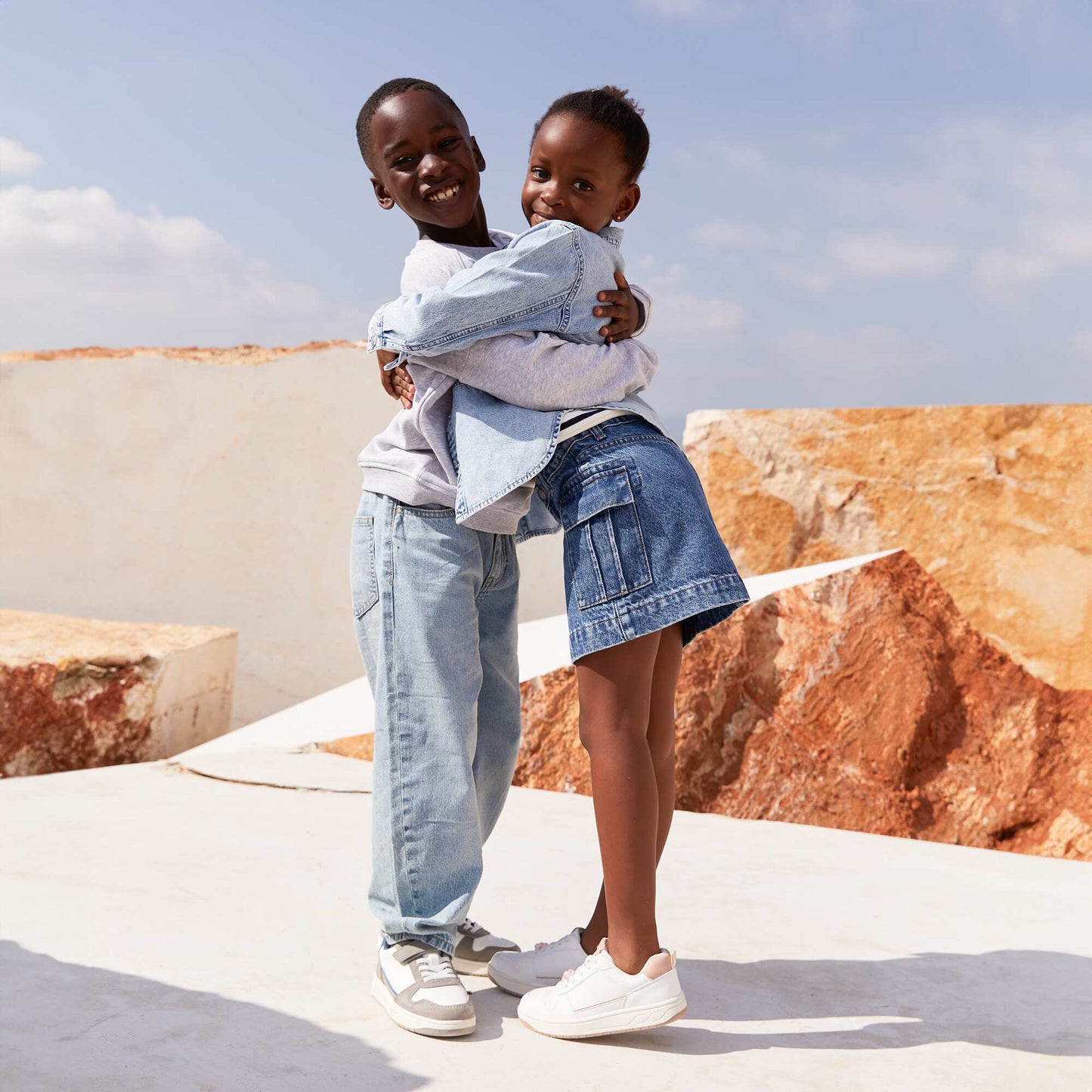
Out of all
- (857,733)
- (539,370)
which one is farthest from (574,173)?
(857,733)

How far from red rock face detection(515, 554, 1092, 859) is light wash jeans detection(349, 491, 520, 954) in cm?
125

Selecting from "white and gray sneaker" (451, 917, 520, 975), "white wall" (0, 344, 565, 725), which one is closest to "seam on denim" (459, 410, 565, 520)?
"white and gray sneaker" (451, 917, 520, 975)

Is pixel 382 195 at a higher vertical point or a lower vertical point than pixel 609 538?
higher

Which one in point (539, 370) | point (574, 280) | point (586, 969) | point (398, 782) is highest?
point (574, 280)

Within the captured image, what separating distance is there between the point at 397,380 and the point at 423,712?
0.39m

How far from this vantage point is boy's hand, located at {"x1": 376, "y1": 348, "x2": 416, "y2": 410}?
1.30 metres

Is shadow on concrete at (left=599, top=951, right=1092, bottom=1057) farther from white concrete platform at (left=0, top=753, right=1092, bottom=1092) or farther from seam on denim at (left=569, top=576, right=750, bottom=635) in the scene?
seam on denim at (left=569, top=576, right=750, bottom=635)

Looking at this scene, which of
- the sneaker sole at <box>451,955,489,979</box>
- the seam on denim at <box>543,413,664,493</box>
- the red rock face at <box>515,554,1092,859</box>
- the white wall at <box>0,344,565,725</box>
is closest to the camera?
the seam on denim at <box>543,413,664,493</box>

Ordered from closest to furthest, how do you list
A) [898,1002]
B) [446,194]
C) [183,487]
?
[446,194]
[898,1002]
[183,487]

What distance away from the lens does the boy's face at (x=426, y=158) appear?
4.15 ft

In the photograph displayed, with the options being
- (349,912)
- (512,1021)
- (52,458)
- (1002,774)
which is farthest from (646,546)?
(52,458)

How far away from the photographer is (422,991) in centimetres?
124

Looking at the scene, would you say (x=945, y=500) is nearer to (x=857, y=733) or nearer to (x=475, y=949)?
(x=857, y=733)

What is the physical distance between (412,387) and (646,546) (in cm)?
34
